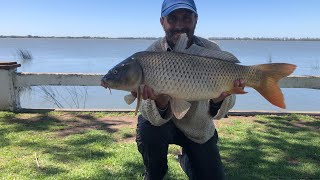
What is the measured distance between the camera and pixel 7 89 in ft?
25.9

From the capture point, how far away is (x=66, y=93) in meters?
12.0

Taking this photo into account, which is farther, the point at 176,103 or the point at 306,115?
the point at 306,115

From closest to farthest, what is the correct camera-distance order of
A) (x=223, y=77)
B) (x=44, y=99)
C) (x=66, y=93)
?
(x=223, y=77) → (x=44, y=99) → (x=66, y=93)

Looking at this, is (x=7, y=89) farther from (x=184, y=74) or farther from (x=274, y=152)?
(x=184, y=74)

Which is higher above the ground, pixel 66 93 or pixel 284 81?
pixel 284 81

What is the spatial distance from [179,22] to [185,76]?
0.74 metres

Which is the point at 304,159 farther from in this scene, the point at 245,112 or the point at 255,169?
the point at 245,112

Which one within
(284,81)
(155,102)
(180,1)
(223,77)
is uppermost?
(180,1)

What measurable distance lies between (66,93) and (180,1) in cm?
885

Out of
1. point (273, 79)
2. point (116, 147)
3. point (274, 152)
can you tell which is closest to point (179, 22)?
point (273, 79)

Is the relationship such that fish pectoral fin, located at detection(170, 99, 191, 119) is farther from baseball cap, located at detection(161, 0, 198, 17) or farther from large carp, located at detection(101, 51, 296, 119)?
baseball cap, located at detection(161, 0, 198, 17)

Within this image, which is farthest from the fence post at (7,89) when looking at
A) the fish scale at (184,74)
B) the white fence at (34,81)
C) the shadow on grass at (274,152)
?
the fish scale at (184,74)

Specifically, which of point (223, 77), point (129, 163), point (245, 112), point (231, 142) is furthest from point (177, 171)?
point (245, 112)

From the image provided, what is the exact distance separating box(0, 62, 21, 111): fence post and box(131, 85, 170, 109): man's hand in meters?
5.09
